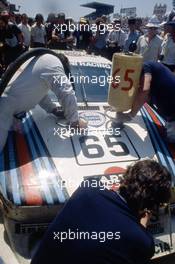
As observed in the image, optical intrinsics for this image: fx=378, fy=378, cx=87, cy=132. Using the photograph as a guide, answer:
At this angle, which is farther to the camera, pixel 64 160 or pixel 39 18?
pixel 39 18

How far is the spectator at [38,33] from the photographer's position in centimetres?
992

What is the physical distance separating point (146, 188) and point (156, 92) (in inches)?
87.4

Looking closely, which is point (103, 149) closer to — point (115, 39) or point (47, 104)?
point (47, 104)

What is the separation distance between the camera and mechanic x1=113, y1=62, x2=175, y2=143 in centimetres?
374

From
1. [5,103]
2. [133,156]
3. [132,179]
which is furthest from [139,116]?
[132,179]

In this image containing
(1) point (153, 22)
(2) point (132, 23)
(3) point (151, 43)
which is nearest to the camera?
(1) point (153, 22)

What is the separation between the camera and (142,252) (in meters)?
1.65

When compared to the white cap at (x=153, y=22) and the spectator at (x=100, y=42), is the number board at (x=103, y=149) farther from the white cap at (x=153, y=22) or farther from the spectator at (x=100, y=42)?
the spectator at (x=100, y=42)

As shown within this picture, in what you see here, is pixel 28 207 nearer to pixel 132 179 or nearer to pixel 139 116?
pixel 132 179

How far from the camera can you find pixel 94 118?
147 inches
